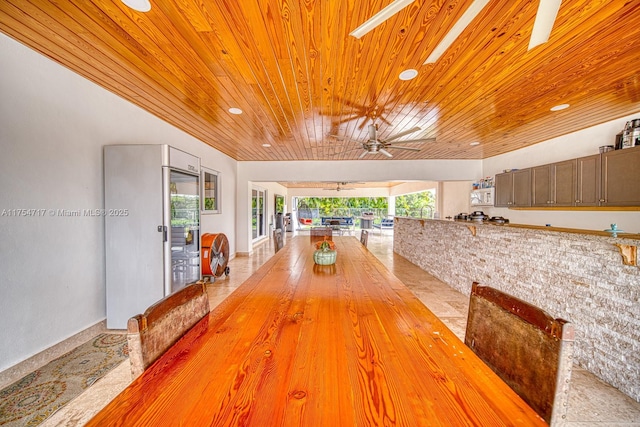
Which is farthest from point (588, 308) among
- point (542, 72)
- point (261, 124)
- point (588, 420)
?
point (261, 124)

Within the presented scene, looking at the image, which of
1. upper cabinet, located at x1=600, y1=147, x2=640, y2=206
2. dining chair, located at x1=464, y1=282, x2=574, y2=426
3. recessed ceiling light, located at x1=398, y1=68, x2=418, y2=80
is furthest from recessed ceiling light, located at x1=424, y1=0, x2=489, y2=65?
upper cabinet, located at x1=600, y1=147, x2=640, y2=206

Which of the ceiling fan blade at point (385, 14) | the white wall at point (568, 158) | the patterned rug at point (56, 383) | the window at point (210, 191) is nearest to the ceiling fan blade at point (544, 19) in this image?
the ceiling fan blade at point (385, 14)

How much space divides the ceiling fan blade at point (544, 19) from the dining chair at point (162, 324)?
6.39 ft

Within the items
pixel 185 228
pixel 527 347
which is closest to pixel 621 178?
pixel 527 347

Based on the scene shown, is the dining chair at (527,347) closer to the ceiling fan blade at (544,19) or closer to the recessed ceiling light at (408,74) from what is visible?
the ceiling fan blade at (544,19)

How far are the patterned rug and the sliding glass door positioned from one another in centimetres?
532

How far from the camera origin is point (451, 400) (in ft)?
2.12

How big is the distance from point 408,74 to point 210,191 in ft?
13.5

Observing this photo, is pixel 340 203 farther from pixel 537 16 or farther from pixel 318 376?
pixel 318 376

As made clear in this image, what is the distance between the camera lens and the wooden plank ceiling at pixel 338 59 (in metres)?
1.61

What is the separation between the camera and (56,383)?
187 centimetres

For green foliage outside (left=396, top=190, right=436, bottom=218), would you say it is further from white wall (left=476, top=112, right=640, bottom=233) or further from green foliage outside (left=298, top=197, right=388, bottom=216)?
white wall (left=476, top=112, right=640, bottom=233)

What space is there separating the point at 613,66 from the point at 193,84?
3.77 meters

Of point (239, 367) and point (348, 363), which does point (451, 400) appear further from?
point (239, 367)
